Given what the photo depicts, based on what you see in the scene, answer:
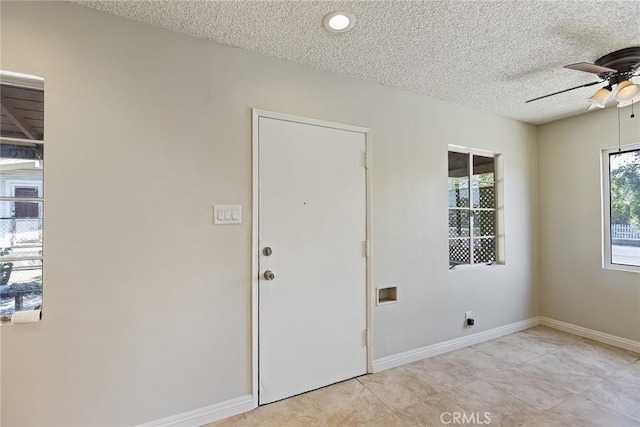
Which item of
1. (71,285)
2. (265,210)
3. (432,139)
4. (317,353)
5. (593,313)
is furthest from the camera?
(593,313)

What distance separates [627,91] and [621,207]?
175 centimetres

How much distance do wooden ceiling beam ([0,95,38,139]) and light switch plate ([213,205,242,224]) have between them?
3.34ft

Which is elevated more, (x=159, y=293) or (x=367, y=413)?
(x=159, y=293)

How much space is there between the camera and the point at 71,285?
63.1 inches

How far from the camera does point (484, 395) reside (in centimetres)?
218

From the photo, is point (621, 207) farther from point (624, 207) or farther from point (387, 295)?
point (387, 295)

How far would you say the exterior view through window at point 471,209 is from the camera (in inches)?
123

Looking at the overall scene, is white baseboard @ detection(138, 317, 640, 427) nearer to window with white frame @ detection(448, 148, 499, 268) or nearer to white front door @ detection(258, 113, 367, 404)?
white front door @ detection(258, 113, 367, 404)

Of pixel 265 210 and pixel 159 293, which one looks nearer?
pixel 159 293

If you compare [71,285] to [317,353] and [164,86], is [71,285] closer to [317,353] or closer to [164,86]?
[164,86]

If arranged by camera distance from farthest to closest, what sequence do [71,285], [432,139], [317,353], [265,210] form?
[432,139], [317,353], [265,210], [71,285]

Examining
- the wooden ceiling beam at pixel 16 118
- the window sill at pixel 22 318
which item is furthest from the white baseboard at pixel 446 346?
the wooden ceiling beam at pixel 16 118

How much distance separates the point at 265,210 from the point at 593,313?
12.5ft

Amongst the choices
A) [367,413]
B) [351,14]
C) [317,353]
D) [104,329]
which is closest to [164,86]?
[351,14]
